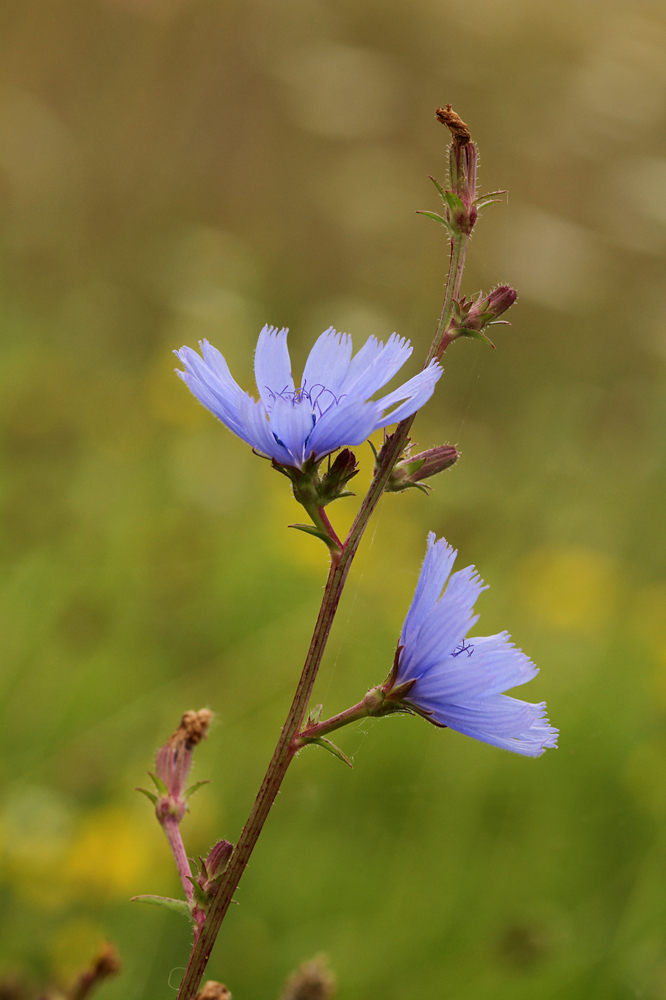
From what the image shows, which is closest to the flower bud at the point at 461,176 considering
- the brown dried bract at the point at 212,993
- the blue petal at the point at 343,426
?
the blue petal at the point at 343,426

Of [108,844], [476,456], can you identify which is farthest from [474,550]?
[108,844]

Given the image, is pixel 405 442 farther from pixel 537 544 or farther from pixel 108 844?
pixel 537 544

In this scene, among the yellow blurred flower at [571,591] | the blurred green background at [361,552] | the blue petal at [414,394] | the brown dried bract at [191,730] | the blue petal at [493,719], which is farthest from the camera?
the yellow blurred flower at [571,591]

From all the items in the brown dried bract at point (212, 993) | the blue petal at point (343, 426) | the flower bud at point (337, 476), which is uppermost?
the blue petal at point (343, 426)

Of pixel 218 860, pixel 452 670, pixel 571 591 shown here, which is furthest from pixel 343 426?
pixel 571 591

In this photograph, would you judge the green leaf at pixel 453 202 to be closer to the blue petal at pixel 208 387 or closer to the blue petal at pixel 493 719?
the blue petal at pixel 208 387

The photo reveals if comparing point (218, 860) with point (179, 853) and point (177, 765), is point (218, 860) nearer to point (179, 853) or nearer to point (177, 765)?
point (179, 853)

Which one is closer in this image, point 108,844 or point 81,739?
point 108,844
